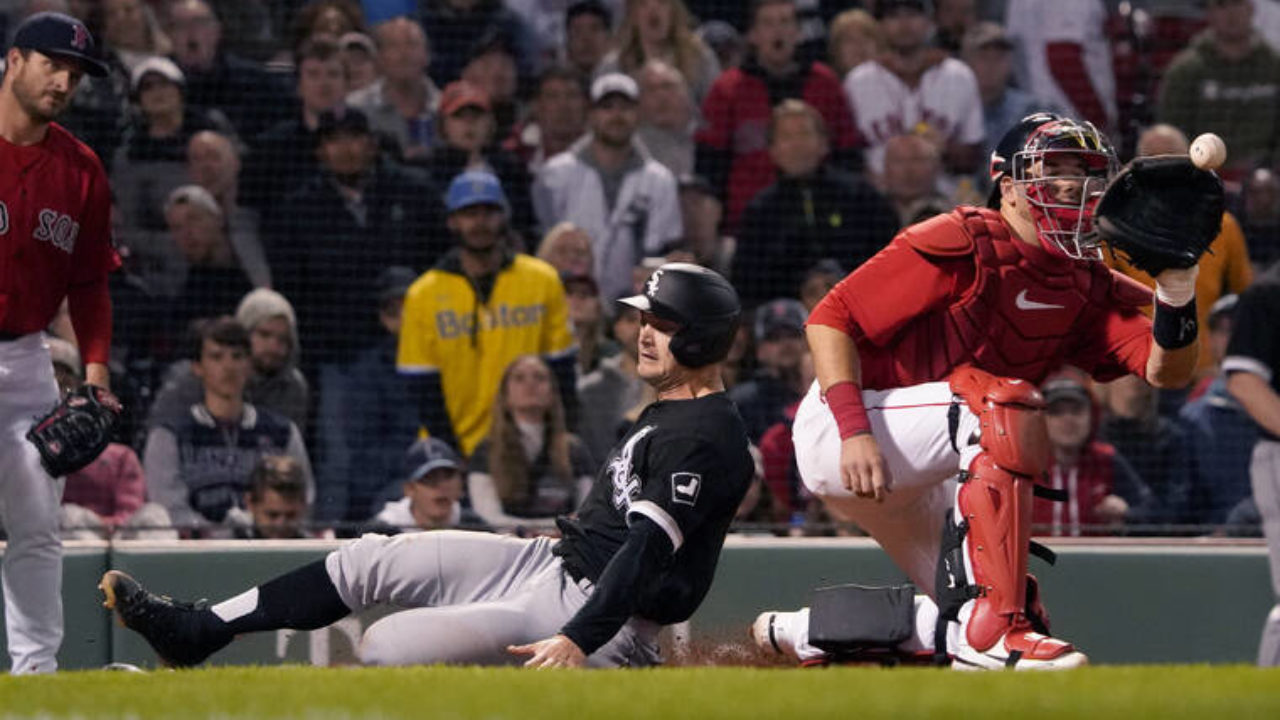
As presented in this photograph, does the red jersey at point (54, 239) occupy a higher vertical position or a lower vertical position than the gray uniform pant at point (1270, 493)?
higher

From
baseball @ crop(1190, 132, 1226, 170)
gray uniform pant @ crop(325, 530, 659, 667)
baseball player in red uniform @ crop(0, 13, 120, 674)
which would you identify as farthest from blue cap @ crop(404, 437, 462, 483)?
baseball @ crop(1190, 132, 1226, 170)

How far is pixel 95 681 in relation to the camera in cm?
445

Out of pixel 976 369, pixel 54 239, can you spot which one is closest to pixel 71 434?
pixel 54 239

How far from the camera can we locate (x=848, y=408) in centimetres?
520

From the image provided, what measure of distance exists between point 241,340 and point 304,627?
3.33 meters

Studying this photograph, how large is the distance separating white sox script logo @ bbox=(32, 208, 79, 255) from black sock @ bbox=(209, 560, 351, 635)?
164 cm

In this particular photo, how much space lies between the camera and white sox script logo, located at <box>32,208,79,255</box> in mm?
6258

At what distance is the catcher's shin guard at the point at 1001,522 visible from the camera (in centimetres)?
491

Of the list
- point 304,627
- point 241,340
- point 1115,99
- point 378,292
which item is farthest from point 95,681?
point 1115,99

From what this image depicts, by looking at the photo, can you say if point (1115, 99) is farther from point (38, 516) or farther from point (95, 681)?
point (95, 681)

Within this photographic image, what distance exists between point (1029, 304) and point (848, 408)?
2.02ft

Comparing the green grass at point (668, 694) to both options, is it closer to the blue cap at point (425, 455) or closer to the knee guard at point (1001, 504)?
the knee guard at point (1001, 504)

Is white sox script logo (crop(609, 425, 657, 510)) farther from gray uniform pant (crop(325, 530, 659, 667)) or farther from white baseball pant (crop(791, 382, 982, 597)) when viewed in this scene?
white baseball pant (crop(791, 382, 982, 597))

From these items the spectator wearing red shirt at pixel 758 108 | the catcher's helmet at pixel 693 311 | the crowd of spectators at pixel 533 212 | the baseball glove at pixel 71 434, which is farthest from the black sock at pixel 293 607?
the spectator wearing red shirt at pixel 758 108
